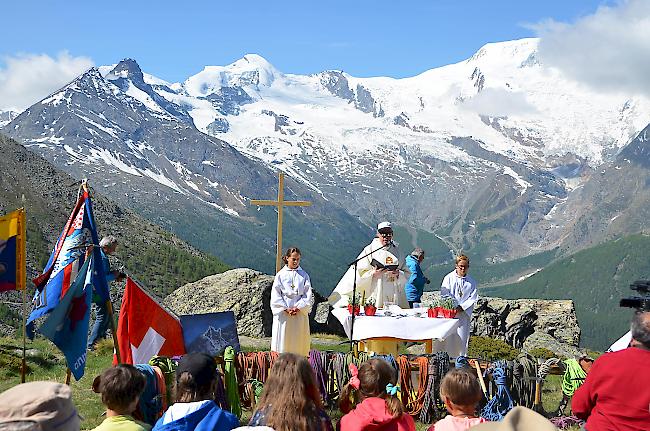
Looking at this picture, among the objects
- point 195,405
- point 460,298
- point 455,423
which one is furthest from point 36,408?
point 460,298

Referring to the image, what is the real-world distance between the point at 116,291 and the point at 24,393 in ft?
215

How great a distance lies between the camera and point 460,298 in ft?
51.4

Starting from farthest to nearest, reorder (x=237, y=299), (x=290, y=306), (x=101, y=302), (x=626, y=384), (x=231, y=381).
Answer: (x=237, y=299) → (x=290, y=306) → (x=101, y=302) → (x=231, y=381) → (x=626, y=384)

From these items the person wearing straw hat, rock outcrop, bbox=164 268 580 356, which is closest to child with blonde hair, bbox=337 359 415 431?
the person wearing straw hat

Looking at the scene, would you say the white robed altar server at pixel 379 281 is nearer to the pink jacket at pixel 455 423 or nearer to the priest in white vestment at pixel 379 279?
the priest in white vestment at pixel 379 279

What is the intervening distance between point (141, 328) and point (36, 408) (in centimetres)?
676

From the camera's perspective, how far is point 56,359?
53.7 ft

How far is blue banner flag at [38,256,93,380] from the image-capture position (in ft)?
34.4

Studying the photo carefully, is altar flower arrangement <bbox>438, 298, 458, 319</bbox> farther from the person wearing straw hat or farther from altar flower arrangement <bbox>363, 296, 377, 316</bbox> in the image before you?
the person wearing straw hat

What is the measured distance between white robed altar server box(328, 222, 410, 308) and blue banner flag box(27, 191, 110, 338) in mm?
5941

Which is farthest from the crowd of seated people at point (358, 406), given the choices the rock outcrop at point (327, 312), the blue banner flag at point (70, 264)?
the rock outcrop at point (327, 312)

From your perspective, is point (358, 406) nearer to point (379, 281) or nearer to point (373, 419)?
point (373, 419)

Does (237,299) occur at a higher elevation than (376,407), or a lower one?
higher

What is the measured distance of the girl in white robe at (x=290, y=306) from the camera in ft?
50.0
